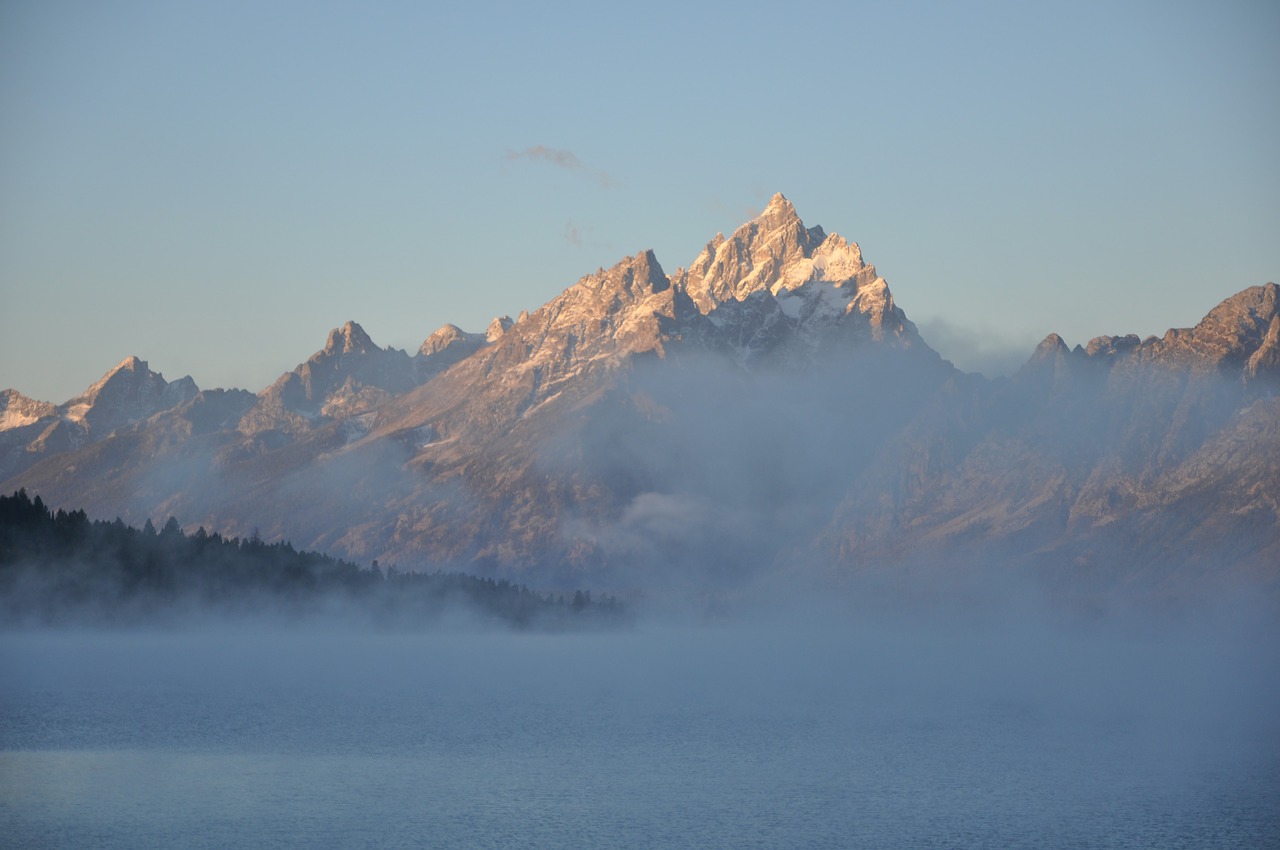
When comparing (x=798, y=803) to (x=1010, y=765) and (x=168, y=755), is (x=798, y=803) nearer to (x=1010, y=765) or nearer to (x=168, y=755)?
(x=1010, y=765)

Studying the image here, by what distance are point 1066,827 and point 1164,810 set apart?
1537 cm

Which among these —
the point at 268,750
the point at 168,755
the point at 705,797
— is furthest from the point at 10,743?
the point at 705,797

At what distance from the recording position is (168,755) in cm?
17912

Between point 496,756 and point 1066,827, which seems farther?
point 496,756

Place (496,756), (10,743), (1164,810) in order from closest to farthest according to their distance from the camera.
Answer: (1164,810)
(10,743)
(496,756)

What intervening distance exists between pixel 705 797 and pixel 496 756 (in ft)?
120

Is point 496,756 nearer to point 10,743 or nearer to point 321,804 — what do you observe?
point 321,804

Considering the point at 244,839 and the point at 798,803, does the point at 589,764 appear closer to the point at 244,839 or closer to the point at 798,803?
the point at 798,803

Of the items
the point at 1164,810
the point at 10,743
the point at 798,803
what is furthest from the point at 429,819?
the point at 1164,810

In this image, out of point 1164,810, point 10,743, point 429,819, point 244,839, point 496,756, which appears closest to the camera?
point 244,839

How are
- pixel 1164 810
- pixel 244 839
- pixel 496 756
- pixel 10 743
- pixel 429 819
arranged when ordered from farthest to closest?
pixel 496 756 → pixel 10 743 → pixel 1164 810 → pixel 429 819 → pixel 244 839

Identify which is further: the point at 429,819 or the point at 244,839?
the point at 429,819

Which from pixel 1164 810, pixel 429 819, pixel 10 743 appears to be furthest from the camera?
pixel 10 743

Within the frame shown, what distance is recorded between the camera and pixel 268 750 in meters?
188
